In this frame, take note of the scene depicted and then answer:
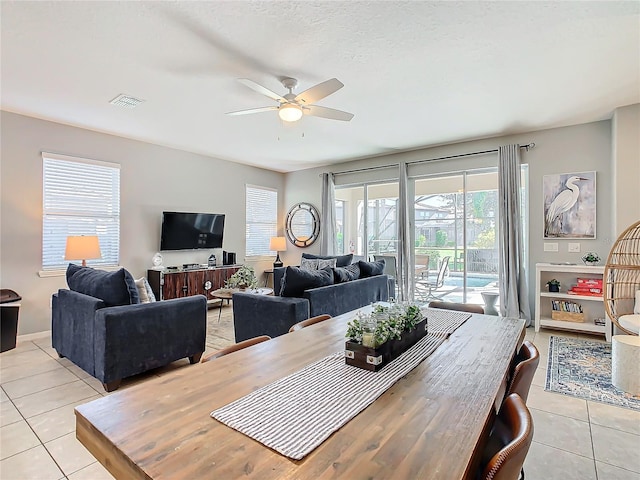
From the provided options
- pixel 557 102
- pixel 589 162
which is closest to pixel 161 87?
pixel 557 102

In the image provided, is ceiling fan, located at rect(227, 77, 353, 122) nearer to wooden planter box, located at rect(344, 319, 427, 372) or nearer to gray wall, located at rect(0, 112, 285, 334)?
wooden planter box, located at rect(344, 319, 427, 372)

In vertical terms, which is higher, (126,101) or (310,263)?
(126,101)

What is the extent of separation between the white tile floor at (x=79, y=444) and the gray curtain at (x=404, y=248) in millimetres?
2847

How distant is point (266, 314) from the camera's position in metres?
3.45

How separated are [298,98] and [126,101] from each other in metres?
2.09

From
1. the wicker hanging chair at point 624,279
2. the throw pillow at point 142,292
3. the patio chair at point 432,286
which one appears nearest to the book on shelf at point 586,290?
the wicker hanging chair at point 624,279

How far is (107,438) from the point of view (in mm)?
923

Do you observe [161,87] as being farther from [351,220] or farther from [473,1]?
[351,220]

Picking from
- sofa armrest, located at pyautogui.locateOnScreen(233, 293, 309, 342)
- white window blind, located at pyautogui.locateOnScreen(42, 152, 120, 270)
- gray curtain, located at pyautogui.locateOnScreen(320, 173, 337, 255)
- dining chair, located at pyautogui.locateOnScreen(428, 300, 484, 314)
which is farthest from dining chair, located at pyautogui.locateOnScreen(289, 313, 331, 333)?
gray curtain, located at pyautogui.locateOnScreen(320, 173, 337, 255)

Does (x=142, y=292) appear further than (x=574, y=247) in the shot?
No

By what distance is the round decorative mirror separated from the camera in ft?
23.9

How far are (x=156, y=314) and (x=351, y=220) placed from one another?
4.61 meters

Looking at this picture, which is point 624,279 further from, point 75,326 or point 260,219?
point 260,219

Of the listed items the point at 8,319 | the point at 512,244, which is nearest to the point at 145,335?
the point at 8,319
